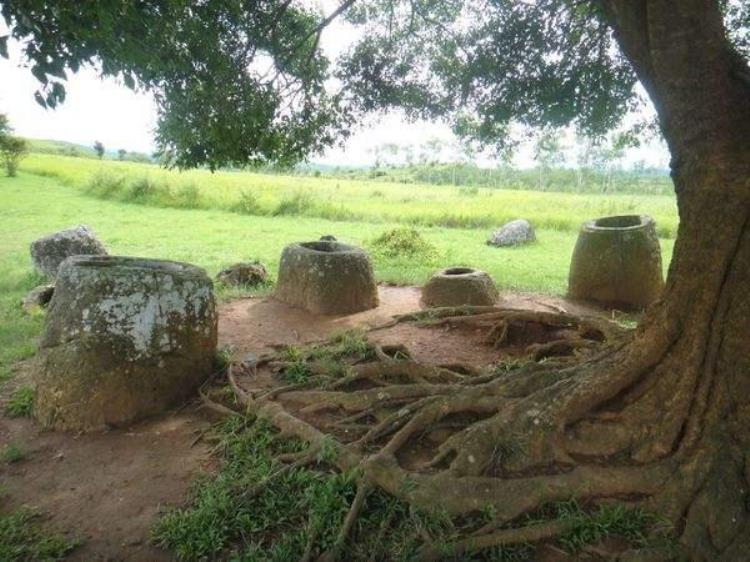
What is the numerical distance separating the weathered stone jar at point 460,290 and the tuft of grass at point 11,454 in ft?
21.3

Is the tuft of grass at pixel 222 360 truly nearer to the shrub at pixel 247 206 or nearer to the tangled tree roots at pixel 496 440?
the tangled tree roots at pixel 496 440

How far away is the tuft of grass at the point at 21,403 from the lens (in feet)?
18.8

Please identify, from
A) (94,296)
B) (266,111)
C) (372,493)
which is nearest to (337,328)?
(266,111)

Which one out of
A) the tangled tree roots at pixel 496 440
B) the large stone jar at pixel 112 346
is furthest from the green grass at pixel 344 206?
the tangled tree roots at pixel 496 440

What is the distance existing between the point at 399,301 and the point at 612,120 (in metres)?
4.69

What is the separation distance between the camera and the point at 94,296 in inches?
214

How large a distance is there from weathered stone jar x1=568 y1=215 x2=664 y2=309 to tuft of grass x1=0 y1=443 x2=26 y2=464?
9.40 metres

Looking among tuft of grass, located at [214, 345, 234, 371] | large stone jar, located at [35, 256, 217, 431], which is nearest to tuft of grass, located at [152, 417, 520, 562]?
large stone jar, located at [35, 256, 217, 431]

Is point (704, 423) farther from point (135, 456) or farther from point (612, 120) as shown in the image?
point (612, 120)

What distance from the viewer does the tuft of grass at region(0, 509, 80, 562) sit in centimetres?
363

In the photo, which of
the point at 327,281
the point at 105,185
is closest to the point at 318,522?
the point at 327,281

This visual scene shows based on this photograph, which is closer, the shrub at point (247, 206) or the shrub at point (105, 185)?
the shrub at point (247, 206)

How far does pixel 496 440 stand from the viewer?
157 inches

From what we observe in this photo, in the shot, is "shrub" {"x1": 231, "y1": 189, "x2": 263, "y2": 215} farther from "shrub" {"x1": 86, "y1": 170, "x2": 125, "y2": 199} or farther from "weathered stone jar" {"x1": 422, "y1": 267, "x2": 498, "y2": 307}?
"weathered stone jar" {"x1": 422, "y1": 267, "x2": 498, "y2": 307}
